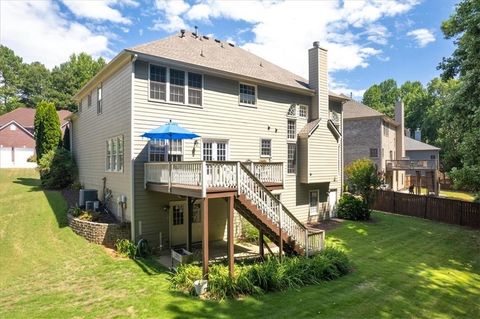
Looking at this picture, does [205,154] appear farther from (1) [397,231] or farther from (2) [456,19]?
(2) [456,19]

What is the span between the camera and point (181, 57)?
532 inches

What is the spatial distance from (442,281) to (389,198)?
47.3 ft

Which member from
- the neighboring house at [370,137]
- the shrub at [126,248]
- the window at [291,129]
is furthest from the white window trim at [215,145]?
the neighboring house at [370,137]

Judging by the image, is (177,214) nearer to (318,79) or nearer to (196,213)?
(196,213)

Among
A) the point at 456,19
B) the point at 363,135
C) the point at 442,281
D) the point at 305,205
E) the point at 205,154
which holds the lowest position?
the point at 442,281

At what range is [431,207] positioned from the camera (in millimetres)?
21734

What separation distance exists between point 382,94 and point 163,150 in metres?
78.7

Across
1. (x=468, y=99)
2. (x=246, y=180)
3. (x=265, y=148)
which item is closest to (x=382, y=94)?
(x=468, y=99)

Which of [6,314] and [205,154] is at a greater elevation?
[205,154]

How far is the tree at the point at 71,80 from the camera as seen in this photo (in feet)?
163

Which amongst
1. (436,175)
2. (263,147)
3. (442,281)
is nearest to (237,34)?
(263,147)

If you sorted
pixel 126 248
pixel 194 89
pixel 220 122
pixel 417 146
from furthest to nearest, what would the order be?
1. pixel 417 146
2. pixel 220 122
3. pixel 194 89
4. pixel 126 248

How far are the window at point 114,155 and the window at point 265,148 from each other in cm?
714

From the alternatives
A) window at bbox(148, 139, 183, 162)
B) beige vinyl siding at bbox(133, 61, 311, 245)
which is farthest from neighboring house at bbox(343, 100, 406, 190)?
window at bbox(148, 139, 183, 162)
